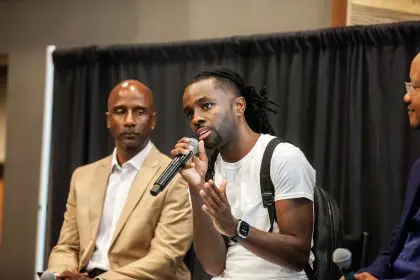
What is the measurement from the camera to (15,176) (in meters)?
4.57

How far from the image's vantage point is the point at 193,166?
2275 millimetres

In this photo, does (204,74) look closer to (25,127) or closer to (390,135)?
(390,135)

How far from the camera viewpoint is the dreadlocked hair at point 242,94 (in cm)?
259

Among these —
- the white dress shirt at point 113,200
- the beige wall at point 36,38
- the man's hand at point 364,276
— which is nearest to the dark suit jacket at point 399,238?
the man's hand at point 364,276

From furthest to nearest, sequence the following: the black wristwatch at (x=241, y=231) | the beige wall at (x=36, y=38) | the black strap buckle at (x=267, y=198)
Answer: the beige wall at (x=36, y=38) → the black strap buckle at (x=267, y=198) → the black wristwatch at (x=241, y=231)

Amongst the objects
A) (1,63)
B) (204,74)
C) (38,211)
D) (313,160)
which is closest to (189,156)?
(204,74)

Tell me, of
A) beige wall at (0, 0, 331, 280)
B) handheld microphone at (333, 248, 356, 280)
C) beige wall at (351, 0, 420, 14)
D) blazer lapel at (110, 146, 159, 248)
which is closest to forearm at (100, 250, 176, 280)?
blazer lapel at (110, 146, 159, 248)

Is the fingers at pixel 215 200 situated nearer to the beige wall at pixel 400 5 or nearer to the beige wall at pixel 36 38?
the beige wall at pixel 400 5

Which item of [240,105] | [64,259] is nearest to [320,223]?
[240,105]

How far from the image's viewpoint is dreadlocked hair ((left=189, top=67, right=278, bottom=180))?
2592 mm

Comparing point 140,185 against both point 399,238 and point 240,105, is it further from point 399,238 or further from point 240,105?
point 399,238

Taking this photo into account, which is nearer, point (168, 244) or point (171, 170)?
point (171, 170)

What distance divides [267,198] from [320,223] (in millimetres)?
275

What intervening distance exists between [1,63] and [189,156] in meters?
3.00
